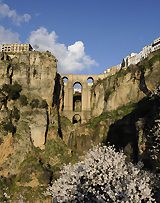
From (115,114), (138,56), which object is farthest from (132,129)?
(138,56)

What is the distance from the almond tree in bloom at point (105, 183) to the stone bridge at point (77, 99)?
65032mm

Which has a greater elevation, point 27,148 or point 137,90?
point 137,90

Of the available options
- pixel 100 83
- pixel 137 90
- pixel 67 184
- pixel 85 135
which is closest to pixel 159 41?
pixel 100 83

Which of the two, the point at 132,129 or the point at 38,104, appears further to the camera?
the point at 38,104

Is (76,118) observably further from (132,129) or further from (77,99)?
(132,129)

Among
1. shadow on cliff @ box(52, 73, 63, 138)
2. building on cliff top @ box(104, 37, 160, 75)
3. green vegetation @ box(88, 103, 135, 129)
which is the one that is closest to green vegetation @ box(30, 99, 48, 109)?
shadow on cliff @ box(52, 73, 63, 138)

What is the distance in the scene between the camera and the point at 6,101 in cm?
8512

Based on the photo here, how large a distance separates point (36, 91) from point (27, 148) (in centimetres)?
1384

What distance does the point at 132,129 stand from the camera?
6919 cm

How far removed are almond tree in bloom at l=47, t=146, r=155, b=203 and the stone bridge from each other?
6503cm

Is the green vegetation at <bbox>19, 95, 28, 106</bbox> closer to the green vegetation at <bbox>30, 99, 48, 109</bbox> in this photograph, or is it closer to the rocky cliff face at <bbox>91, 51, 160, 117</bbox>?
the green vegetation at <bbox>30, 99, 48, 109</bbox>

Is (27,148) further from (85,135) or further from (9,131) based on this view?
(85,135)

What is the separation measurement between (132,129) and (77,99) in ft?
149

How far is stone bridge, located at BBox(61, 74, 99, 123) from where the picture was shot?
104 m
